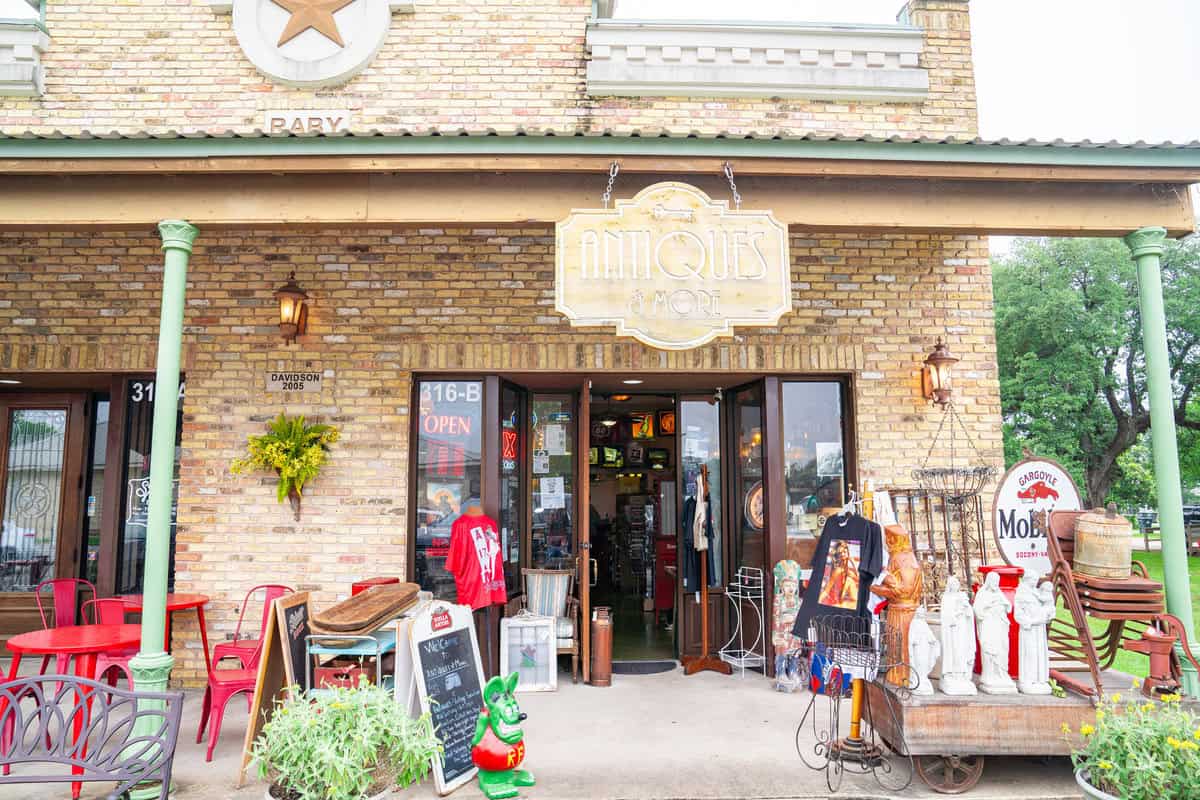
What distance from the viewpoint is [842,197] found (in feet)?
16.5

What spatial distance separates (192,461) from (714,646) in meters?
4.93

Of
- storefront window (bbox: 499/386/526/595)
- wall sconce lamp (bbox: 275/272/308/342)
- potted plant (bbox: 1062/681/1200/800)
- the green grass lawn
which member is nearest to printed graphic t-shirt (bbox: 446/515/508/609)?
storefront window (bbox: 499/386/526/595)

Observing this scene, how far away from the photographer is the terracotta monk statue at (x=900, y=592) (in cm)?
411

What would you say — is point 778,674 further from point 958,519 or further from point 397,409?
point 397,409

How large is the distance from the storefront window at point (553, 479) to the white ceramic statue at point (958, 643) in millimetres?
3693

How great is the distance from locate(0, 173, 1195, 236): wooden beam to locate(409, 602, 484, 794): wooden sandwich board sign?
2.57m

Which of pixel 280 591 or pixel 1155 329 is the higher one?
pixel 1155 329

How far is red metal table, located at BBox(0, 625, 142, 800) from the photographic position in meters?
4.26

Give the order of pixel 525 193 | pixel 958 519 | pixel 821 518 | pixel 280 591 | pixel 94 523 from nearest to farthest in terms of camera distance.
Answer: pixel 525 193 → pixel 280 591 → pixel 958 519 → pixel 821 518 → pixel 94 523

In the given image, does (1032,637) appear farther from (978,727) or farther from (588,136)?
(588,136)

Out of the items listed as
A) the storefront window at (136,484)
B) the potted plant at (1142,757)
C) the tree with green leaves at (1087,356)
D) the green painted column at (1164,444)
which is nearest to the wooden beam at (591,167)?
the green painted column at (1164,444)

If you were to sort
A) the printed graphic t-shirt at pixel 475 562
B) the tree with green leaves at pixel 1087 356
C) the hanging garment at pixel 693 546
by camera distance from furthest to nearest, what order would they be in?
the tree with green leaves at pixel 1087 356
the hanging garment at pixel 693 546
the printed graphic t-shirt at pixel 475 562

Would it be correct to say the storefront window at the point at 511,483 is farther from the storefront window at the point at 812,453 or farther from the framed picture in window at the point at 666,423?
the framed picture in window at the point at 666,423

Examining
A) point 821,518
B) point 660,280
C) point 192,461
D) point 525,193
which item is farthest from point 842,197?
point 192,461
